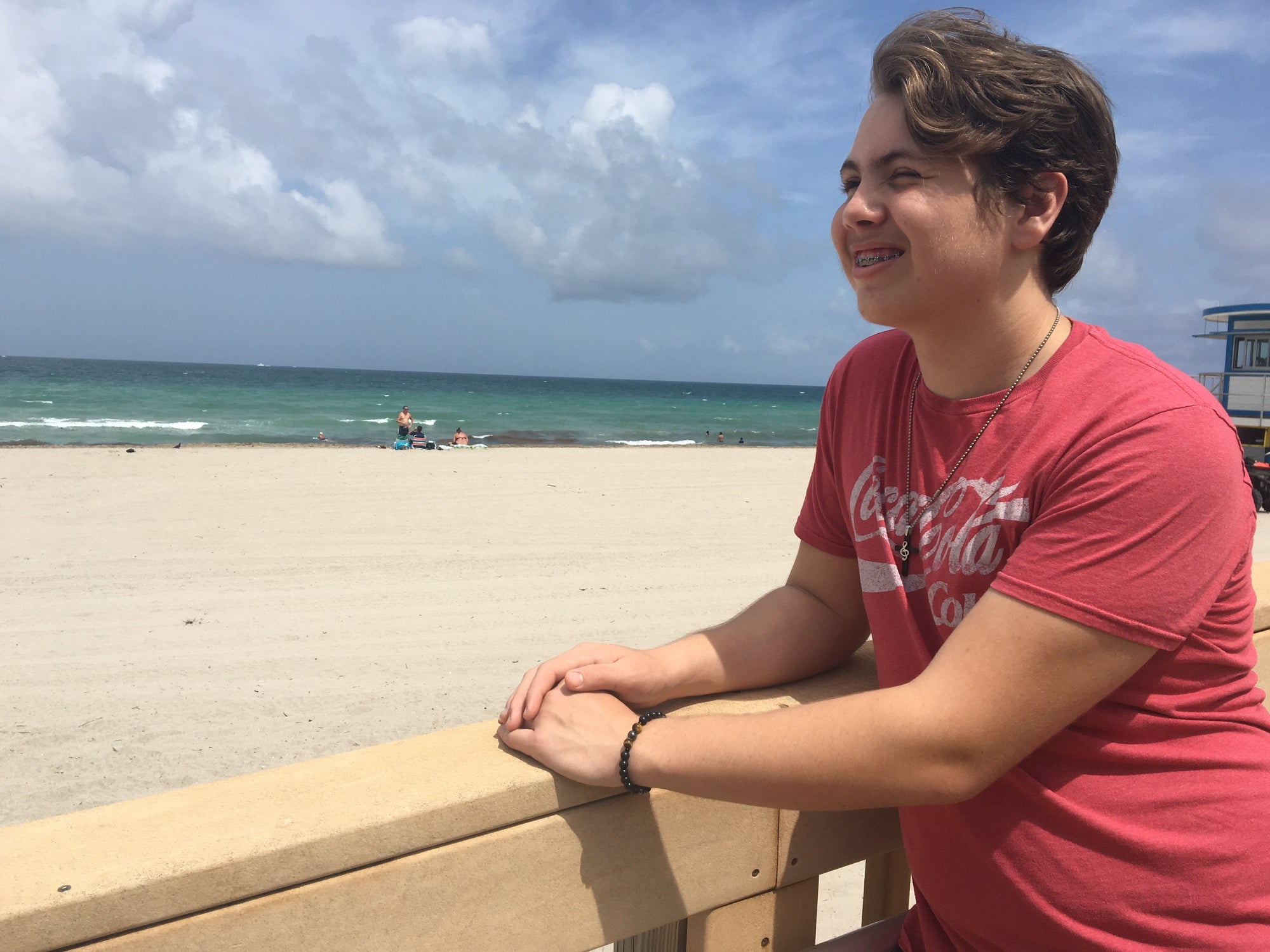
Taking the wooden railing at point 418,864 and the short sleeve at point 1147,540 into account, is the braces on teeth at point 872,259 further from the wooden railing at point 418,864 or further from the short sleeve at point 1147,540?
the wooden railing at point 418,864

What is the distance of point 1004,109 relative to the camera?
1.34m

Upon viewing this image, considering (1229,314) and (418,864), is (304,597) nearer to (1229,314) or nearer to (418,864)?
(418,864)

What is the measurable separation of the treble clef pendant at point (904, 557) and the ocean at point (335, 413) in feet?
66.2

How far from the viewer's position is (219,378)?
82.8 m

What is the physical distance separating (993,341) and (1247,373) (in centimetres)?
2683

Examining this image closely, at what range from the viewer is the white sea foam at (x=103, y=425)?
3319 cm

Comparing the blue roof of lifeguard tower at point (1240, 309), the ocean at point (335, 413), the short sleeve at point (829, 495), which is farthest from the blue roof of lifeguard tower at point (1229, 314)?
the short sleeve at point (829, 495)

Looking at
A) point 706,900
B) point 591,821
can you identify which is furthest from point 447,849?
point 706,900

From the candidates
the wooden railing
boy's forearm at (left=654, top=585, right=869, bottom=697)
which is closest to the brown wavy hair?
boy's forearm at (left=654, top=585, right=869, bottom=697)

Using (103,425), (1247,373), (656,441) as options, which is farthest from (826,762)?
(103,425)

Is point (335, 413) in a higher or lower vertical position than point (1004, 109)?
lower

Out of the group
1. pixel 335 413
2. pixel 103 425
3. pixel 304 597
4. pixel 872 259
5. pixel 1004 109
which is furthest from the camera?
pixel 335 413

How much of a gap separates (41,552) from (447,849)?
9.31 metres

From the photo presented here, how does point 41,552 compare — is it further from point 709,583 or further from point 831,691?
point 831,691
